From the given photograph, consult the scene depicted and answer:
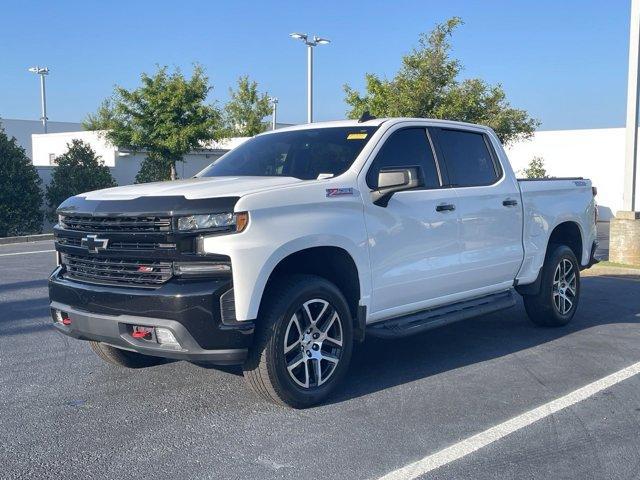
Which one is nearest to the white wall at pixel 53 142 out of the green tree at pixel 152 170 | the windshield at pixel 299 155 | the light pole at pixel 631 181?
the green tree at pixel 152 170

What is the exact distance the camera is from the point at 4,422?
15.7ft

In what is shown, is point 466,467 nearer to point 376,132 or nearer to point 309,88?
point 376,132

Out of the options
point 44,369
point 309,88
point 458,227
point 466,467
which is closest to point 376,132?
point 458,227

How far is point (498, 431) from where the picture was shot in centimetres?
463

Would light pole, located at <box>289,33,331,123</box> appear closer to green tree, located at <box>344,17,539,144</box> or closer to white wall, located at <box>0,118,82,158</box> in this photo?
green tree, located at <box>344,17,539,144</box>

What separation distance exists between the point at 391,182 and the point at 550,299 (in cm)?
288

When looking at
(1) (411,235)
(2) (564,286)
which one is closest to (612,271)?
(2) (564,286)

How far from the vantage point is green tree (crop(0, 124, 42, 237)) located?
20.3 meters

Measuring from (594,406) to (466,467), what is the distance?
1530 mm

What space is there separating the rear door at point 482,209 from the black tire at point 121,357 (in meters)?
2.74

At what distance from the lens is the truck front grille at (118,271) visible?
465 centimetres

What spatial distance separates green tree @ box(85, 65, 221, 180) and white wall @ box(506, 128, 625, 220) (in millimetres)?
12516

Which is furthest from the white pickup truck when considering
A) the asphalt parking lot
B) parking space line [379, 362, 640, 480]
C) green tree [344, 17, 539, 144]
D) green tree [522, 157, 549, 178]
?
green tree [522, 157, 549, 178]

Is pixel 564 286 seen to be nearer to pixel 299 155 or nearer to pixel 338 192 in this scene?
pixel 299 155
